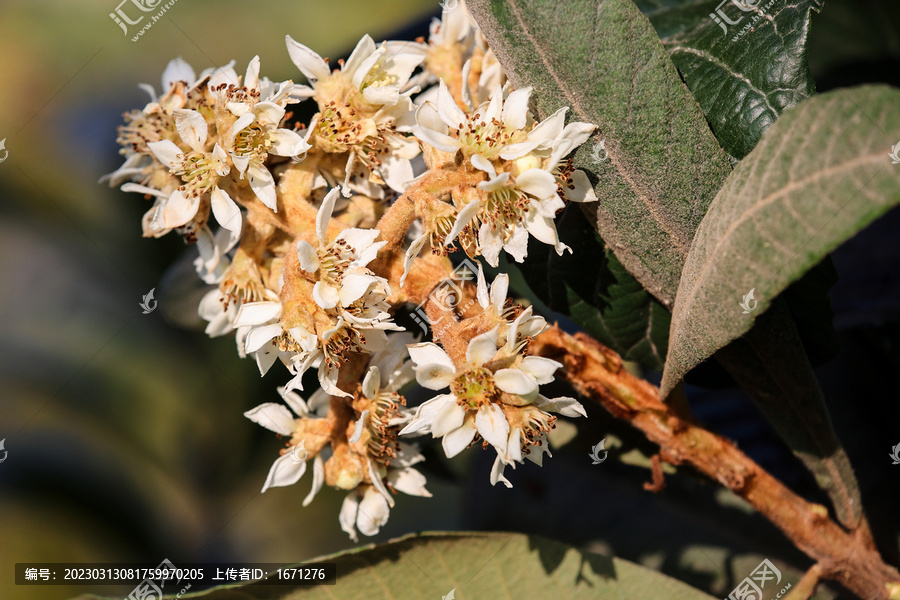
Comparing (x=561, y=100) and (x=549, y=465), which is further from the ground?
(x=561, y=100)

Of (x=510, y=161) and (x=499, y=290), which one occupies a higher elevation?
(x=510, y=161)

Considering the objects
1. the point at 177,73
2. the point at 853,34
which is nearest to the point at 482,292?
the point at 177,73

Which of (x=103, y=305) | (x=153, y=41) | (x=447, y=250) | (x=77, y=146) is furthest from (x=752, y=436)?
(x=153, y=41)

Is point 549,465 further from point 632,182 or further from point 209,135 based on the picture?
point 209,135

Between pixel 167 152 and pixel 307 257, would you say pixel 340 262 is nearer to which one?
pixel 307 257

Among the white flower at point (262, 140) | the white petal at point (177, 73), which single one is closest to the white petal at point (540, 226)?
the white flower at point (262, 140)
